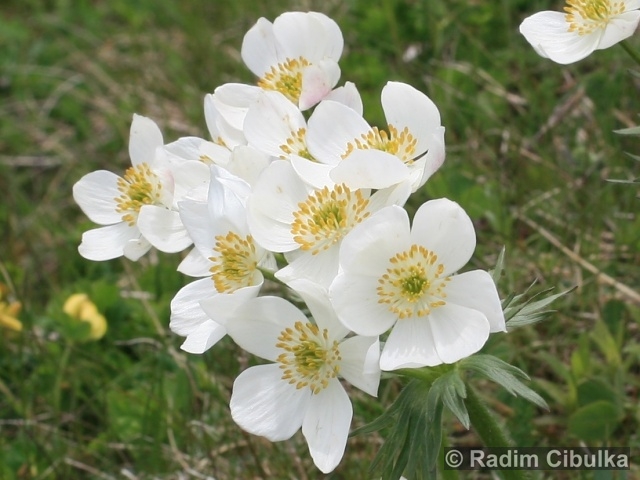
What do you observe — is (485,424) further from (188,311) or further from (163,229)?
(163,229)

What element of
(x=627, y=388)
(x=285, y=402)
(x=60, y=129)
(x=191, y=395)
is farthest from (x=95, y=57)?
(x=285, y=402)

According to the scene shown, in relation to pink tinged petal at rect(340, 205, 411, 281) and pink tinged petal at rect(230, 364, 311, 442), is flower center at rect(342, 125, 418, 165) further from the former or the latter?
pink tinged petal at rect(230, 364, 311, 442)

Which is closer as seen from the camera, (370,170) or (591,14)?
(370,170)

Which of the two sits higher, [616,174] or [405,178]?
[405,178]

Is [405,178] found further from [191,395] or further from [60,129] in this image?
[60,129]

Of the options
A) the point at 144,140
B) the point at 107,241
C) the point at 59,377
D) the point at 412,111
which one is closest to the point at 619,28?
the point at 412,111

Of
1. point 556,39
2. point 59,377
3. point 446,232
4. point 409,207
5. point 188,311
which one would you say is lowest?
point 59,377
